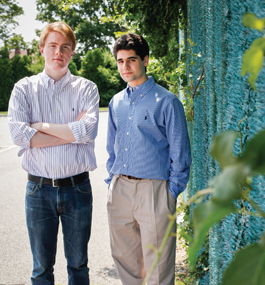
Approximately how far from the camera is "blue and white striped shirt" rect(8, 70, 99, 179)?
8.11 feet

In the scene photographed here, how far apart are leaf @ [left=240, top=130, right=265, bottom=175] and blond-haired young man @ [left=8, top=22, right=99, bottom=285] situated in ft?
7.42

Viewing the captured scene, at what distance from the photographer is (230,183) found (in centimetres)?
27

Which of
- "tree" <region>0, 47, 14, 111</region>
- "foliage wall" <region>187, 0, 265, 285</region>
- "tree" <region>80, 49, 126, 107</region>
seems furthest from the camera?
"tree" <region>80, 49, 126, 107</region>

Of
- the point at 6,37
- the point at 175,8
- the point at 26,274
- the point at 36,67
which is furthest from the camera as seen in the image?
the point at 6,37

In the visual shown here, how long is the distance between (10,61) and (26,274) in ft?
111

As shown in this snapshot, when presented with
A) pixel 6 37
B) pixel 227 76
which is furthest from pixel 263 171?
pixel 6 37

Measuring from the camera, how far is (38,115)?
2.59 metres

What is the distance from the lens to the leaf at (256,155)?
283 mm

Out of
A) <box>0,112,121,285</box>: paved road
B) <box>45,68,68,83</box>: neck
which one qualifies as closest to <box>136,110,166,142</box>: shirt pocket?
<box>45,68,68,83</box>: neck

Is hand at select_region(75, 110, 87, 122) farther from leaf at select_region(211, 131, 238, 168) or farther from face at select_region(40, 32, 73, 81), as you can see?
leaf at select_region(211, 131, 238, 168)

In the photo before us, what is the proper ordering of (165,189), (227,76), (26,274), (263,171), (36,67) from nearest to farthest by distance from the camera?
(263,171)
(227,76)
(165,189)
(26,274)
(36,67)

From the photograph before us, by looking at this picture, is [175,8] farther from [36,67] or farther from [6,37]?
[6,37]

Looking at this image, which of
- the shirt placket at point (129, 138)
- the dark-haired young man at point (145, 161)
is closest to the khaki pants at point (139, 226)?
the dark-haired young man at point (145, 161)

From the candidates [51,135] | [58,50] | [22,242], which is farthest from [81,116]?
[22,242]
